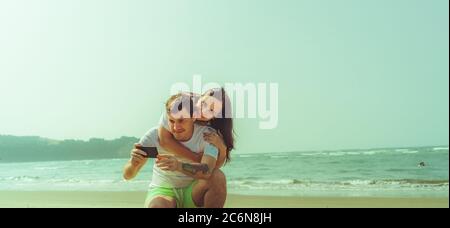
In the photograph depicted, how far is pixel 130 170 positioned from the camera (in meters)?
3.96

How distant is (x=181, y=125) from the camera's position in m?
3.88

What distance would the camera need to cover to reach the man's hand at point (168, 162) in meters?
3.86

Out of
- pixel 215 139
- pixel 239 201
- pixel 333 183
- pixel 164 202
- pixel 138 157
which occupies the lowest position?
pixel 333 183

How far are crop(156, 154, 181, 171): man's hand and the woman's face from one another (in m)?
Answer: 0.35

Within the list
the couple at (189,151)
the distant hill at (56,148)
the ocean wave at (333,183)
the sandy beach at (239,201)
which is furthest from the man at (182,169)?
the ocean wave at (333,183)

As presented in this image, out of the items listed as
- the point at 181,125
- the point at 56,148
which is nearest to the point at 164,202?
the point at 181,125

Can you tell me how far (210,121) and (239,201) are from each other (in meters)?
2.14

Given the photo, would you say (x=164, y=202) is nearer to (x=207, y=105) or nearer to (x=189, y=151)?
(x=189, y=151)

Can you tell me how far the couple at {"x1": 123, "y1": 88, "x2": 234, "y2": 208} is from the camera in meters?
3.88

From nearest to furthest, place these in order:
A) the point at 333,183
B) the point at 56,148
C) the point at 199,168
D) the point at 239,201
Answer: the point at 199,168 → the point at 56,148 → the point at 239,201 → the point at 333,183
